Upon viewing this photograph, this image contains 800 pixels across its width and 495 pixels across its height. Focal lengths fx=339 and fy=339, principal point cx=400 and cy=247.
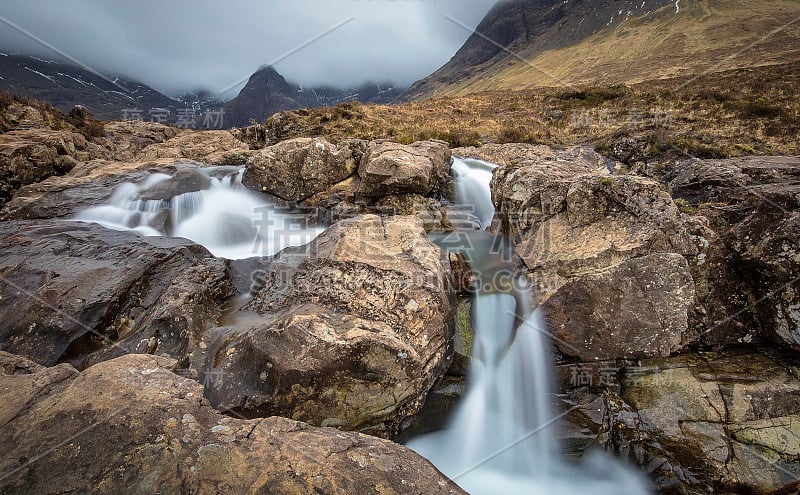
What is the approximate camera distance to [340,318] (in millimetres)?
5145

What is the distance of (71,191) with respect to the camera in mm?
10555

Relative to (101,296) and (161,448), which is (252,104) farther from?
(161,448)

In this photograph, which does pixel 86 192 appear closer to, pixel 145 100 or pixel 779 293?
pixel 779 293

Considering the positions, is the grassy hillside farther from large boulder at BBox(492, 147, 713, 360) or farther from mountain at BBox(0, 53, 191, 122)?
mountain at BBox(0, 53, 191, 122)

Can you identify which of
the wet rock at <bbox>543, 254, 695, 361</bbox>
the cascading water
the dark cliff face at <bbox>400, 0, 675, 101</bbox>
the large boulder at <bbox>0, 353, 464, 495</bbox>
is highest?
the dark cliff face at <bbox>400, 0, 675, 101</bbox>

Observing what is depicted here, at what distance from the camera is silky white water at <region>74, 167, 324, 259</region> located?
31.9ft

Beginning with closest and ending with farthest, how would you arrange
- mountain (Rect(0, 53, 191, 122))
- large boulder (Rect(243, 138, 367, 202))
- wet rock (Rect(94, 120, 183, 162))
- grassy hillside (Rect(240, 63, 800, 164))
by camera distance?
large boulder (Rect(243, 138, 367, 202)), grassy hillside (Rect(240, 63, 800, 164)), wet rock (Rect(94, 120, 183, 162)), mountain (Rect(0, 53, 191, 122))

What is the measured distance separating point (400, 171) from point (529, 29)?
6756 inches

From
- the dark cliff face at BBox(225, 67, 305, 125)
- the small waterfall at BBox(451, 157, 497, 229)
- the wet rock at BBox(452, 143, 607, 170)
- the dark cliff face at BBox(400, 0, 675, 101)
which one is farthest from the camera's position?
the dark cliff face at BBox(225, 67, 305, 125)

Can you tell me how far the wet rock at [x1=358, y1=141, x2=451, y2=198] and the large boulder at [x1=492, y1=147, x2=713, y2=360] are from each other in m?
4.73

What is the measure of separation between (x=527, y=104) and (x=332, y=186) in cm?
2356

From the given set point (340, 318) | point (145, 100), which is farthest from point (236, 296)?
point (145, 100)

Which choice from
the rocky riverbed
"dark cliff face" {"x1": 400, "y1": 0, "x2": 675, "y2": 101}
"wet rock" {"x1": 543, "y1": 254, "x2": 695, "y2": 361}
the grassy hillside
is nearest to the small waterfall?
the rocky riverbed

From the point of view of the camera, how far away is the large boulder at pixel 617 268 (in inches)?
212
